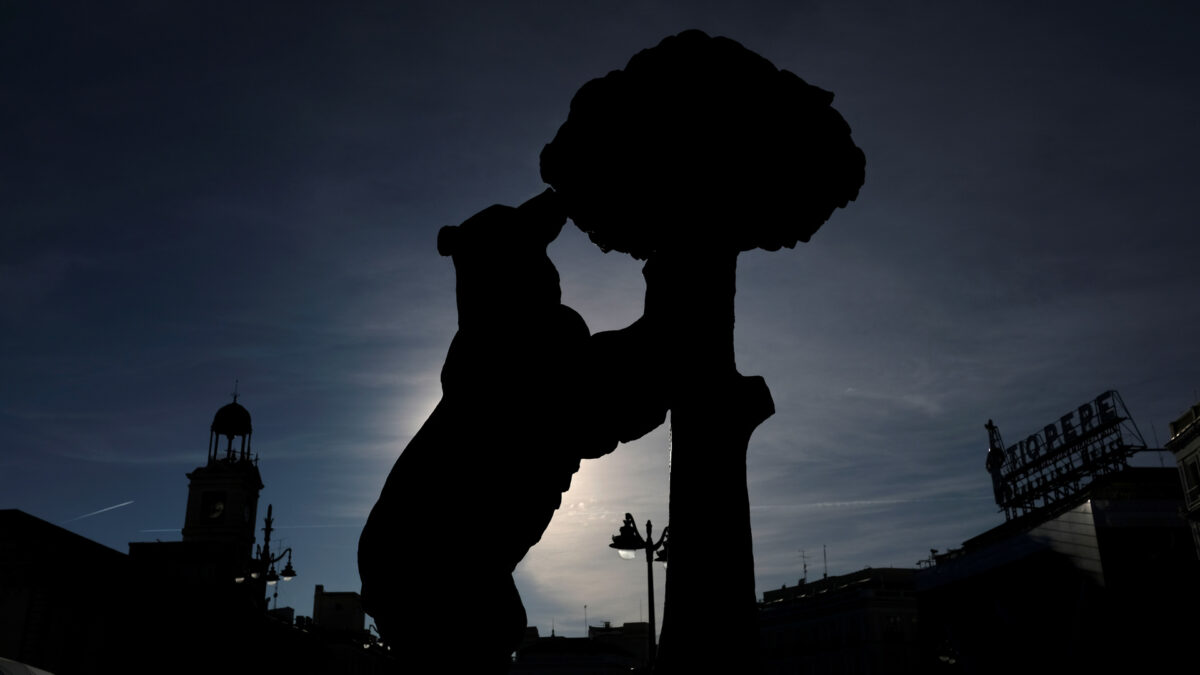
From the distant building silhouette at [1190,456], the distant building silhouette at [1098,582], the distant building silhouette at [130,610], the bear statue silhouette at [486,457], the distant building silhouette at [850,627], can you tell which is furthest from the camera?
the distant building silhouette at [850,627]

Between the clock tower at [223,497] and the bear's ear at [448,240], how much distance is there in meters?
60.5

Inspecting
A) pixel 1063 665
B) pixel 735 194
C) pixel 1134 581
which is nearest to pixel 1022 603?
pixel 1063 665

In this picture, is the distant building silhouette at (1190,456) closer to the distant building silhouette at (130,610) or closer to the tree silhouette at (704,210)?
the distant building silhouette at (130,610)

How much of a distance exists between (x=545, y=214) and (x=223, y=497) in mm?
63583

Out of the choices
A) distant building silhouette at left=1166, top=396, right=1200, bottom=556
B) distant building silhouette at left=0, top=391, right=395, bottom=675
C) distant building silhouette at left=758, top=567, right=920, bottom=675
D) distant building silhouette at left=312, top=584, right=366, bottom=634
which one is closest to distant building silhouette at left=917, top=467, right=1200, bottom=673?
distant building silhouette at left=1166, top=396, right=1200, bottom=556

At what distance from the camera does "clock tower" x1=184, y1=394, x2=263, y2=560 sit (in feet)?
197

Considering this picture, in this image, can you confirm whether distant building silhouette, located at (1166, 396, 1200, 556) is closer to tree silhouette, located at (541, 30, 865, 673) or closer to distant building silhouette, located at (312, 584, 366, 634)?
tree silhouette, located at (541, 30, 865, 673)

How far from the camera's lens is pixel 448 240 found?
8.89ft

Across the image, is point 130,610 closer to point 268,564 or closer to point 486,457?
point 268,564

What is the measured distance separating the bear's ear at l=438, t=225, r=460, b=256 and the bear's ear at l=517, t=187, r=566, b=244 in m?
0.19

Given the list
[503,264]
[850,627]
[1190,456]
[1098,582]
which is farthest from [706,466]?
[850,627]

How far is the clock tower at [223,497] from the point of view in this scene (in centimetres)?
5991

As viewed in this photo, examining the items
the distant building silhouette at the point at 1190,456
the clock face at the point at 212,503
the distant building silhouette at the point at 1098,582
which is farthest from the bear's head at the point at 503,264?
the clock face at the point at 212,503

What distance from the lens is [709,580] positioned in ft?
8.76
